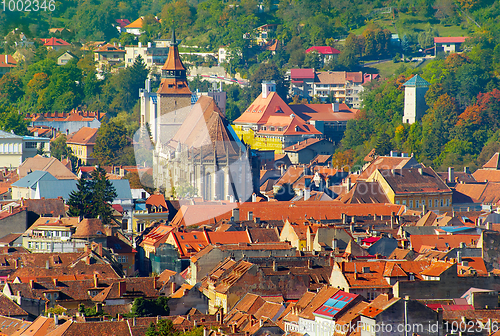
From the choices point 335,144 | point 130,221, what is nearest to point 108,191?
point 130,221

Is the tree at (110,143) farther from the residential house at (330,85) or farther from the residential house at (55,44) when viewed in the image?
the residential house at (55,44)

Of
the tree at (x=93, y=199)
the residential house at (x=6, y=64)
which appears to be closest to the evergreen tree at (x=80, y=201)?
the tree at (x=93, y=199)

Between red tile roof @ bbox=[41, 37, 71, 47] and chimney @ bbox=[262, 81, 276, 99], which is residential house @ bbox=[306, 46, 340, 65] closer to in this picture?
chimney @ bbox=[262, 81, 276, 99]

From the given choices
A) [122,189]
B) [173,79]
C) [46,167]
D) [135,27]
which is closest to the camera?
[122,189]

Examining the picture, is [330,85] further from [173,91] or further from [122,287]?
[122,287]

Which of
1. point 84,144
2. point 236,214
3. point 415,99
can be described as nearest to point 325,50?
point 415,99

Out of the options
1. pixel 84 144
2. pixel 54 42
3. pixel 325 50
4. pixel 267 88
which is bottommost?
pixel 84 144

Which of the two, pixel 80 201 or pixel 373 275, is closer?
pixel 373 275
